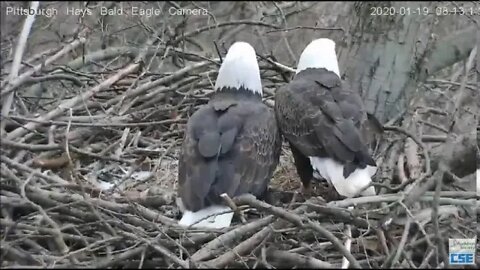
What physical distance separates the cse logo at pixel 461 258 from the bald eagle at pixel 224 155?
34.7 inches

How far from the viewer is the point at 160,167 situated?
397cm

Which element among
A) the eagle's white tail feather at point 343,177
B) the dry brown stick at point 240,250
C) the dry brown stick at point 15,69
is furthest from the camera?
the eagle's white tail feather at point 343,177

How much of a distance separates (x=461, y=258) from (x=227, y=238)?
2.64 ft

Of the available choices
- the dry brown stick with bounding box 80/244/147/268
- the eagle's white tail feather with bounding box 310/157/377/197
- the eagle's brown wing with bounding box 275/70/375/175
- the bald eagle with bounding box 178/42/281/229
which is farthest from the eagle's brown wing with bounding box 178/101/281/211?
A: the dry brown stick with bounding box 80/244/147/268

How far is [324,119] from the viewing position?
12.1 feet

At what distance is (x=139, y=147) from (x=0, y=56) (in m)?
1.09

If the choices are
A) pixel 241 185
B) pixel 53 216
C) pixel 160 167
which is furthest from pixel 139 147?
pixel 53 216

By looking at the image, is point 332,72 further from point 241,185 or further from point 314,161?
point 241,185

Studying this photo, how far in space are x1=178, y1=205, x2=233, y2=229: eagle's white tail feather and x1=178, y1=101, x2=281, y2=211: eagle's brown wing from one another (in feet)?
0.08

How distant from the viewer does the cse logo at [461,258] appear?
8.94ft

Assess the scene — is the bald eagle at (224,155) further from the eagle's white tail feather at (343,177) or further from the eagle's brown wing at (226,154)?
the eagle's white tail feather at (343,177)

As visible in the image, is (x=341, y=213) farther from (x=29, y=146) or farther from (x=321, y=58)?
(x=321, y=58)

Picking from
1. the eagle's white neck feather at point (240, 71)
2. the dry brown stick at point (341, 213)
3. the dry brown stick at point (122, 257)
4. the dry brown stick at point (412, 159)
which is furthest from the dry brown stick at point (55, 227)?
the dry brown stick at point (412, 159)

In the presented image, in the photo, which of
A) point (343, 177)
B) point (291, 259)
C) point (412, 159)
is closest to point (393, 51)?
point (412, 159)
